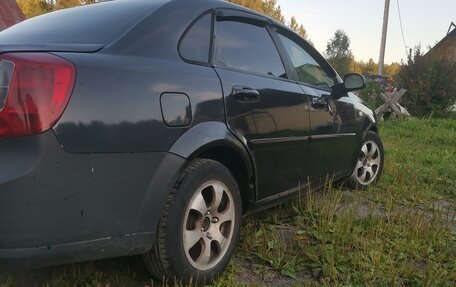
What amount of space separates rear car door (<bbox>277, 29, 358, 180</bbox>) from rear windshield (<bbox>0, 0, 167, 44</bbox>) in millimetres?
1288

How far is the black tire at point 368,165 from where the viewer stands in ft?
15.0

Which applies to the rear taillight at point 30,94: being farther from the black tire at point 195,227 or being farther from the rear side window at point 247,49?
the rear side window at point 247,49

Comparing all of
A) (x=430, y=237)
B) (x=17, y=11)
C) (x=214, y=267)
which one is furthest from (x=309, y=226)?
(x=17, y=11)

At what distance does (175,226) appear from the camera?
220 cm

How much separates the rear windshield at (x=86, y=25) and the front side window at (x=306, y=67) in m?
1.29

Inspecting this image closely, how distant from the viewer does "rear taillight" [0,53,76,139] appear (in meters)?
1.76

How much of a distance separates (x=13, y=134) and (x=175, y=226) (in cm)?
84

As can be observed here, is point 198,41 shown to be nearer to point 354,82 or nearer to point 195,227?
point 195,227

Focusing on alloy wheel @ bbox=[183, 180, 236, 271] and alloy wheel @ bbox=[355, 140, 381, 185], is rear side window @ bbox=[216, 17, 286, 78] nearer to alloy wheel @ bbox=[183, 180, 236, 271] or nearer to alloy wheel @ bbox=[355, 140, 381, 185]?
alloy wheel @ bbox=[183, 180, 236, 271]

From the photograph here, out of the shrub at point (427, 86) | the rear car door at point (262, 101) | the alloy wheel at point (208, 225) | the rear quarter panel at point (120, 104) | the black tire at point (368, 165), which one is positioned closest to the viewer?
the rear quarter panel at point (120, 104)

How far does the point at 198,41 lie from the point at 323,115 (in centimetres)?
144

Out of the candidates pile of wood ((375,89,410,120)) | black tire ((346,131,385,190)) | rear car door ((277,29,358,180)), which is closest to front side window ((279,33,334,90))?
rear car door ((277,29,358,180))

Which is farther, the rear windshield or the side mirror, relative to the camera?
the side mirror

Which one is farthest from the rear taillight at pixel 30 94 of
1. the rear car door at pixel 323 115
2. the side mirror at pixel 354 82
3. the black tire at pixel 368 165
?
the black tire at pixel 368 165
